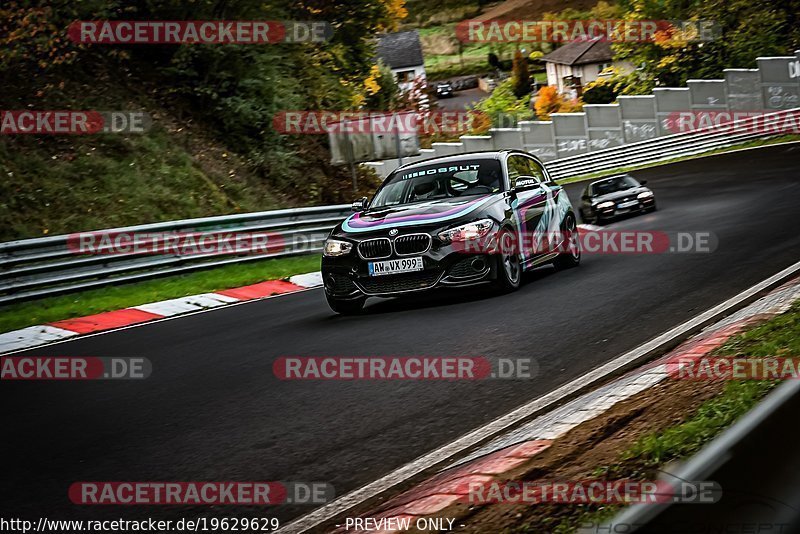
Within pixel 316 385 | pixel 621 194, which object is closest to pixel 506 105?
pixel 621 194

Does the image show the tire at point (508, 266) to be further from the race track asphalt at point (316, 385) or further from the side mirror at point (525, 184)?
the side mirror at point (525, 184)

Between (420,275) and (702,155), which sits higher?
(420,275)

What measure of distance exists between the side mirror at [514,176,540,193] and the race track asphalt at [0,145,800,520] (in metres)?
1.14

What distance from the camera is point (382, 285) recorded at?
10.4m

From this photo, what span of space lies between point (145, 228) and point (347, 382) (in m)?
9.65

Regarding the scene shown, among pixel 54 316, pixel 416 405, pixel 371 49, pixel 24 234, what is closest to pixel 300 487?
pixel 416 405

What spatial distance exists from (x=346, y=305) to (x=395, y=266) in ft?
2.86

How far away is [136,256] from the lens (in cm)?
1600

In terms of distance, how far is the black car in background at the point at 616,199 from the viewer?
913 inches

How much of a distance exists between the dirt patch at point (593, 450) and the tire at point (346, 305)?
5335 mm

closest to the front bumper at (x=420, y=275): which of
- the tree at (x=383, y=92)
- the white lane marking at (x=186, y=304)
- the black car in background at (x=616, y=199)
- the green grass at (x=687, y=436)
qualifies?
the white lane marking at (x=186, y=304)

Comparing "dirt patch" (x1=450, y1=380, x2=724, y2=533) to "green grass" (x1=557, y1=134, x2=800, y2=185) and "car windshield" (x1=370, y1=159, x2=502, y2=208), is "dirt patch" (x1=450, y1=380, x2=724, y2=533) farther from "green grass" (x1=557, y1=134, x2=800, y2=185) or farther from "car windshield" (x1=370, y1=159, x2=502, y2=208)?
"green grass" (x1=557, y1=134, x2=800, y2=185)

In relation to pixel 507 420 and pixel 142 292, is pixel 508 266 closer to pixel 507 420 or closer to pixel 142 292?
pixel 507 420

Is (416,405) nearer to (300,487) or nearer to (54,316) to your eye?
(300,487)
